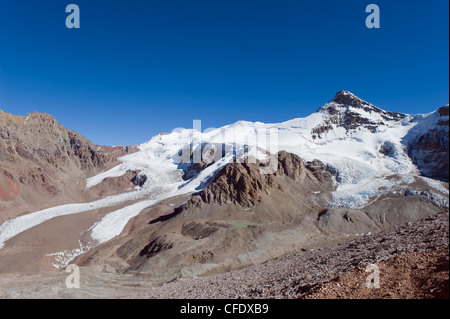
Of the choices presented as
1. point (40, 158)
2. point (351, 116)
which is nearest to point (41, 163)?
point (40, 158)

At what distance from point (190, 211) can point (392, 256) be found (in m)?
48.2

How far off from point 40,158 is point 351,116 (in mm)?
138521

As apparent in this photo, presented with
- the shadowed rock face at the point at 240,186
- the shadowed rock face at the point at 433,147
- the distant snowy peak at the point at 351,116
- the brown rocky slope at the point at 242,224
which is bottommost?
the brown rocky slope at the point at 242,224

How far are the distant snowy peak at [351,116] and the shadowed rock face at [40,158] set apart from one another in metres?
106

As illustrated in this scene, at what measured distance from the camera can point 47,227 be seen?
51.6 meters

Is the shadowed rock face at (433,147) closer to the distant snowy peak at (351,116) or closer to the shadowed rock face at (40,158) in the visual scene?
the distant snowy peak at (351,116)

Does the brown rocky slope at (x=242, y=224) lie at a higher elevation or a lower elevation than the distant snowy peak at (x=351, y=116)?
lower

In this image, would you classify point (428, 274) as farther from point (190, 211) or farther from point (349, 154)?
point (349, 154)

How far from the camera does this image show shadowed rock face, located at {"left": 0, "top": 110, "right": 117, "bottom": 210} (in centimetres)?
7400

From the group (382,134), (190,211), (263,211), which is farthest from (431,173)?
(190,211)

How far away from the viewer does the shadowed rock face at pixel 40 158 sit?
74.0 meters

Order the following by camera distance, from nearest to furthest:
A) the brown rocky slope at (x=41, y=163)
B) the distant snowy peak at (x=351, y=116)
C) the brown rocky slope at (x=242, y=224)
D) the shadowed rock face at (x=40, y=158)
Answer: the brown rocky slope at (x=242, y=224) < the brown rocky slope at (x=41, y=163) < the shadowed rock face at (x=40, y=158) < the distant snowy peak at (x=351, y=116)

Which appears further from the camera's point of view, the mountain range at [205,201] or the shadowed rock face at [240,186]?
the shadowed rock face at [240,186]

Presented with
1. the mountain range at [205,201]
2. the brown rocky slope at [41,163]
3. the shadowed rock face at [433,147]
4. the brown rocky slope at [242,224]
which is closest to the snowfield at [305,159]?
the mountain range at [205,201]
